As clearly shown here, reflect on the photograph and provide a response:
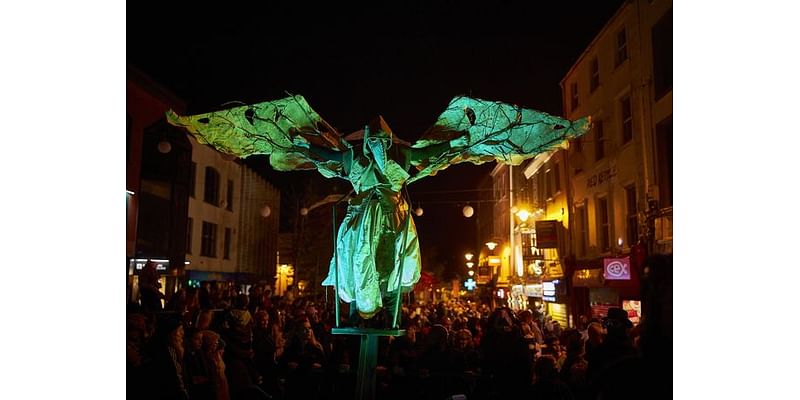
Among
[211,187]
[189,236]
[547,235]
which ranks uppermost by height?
[211,187]

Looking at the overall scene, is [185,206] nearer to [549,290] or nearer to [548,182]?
[548,182]

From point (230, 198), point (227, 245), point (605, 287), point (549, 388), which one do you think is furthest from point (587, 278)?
point (227, 245)

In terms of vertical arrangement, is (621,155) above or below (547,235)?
above

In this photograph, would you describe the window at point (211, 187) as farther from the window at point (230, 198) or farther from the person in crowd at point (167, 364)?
the person in crowd at point (167, 364)

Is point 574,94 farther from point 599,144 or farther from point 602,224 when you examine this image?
point 602,224

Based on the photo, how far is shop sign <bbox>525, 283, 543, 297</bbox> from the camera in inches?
804

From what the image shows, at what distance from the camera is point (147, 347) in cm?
456

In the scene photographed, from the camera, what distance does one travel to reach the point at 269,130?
3.78 metres

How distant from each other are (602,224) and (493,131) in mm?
11781

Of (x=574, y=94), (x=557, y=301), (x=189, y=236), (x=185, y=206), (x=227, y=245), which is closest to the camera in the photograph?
(x=574, y=94)

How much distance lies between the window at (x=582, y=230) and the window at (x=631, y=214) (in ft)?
10.3

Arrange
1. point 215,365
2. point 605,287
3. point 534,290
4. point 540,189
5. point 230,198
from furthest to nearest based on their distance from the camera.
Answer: point 230,198 → point 534,290 → point 540,189 → point 605,287 → point 215,365

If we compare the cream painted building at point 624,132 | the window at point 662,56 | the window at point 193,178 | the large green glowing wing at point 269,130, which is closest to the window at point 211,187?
the window at point 193,178

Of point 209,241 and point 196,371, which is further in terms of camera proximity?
point 209,241
